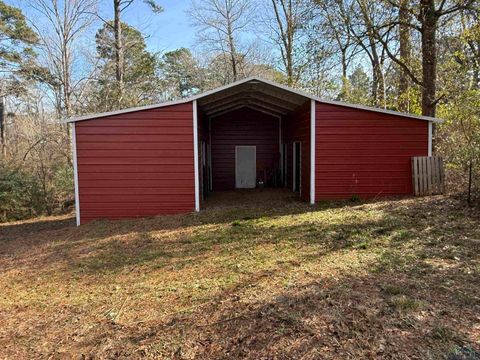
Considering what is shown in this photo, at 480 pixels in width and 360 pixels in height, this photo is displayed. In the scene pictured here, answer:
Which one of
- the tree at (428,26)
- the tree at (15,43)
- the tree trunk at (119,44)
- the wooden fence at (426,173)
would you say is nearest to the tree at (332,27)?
the tree at (428,26)

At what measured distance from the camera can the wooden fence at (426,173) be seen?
8.41 m

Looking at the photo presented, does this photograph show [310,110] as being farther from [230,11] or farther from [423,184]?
[230,11]

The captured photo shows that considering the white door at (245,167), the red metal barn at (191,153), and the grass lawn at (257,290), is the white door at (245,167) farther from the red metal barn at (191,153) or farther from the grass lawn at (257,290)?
the grass lawn at (257,290)

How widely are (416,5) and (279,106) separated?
15.8 feet

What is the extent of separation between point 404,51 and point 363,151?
5.79 m

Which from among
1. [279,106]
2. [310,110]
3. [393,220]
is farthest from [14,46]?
[393,220]

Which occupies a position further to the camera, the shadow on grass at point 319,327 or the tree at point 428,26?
the tree at point 428,26

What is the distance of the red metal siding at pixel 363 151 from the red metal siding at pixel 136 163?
3341 mm

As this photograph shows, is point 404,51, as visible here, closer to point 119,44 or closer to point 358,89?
point 358,89

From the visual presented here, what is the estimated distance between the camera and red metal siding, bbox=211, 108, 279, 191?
44.7ft

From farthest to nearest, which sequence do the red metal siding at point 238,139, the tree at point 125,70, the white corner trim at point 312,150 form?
the tree at point 125,70, the red metal siding at point 238,139, the white corner trim at point 312,150

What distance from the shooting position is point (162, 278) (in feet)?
14.1

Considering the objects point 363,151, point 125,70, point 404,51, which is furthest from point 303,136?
point 125,70

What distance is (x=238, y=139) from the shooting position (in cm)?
1377
